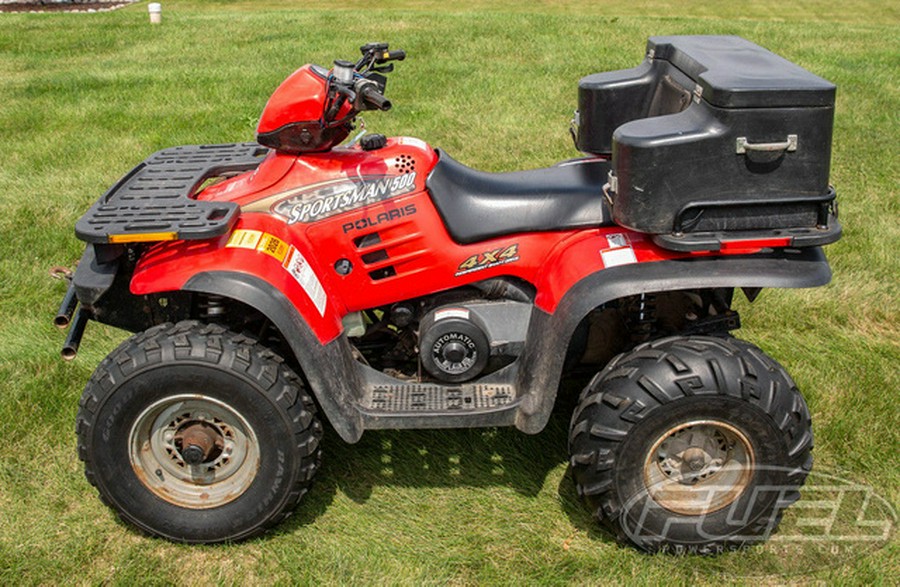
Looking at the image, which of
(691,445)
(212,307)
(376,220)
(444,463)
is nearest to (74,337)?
(212,307)

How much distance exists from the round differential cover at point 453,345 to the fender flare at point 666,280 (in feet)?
0.94

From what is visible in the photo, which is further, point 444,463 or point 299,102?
point 444,463

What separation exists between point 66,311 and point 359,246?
1271 mm

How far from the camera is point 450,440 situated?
170 inches

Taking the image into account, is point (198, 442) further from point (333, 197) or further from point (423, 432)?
point (423, 432)

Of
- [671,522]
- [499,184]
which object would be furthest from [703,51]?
[671,522]

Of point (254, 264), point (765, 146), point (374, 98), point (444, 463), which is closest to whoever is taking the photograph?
point (765, 146)

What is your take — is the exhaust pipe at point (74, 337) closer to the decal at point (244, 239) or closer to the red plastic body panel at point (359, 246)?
the red plastic body panel at point (359, 246)

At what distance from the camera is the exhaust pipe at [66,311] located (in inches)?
143

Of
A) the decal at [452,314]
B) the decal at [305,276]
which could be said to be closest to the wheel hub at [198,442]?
the decal at [305,276]

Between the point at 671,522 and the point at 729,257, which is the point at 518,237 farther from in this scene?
the point at 671,522

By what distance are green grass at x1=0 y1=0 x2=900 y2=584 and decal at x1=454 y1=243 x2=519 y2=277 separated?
40.0 inches

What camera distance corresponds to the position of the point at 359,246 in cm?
368

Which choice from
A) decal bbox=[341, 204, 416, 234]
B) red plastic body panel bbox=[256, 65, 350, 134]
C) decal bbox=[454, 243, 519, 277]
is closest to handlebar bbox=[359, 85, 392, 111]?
red plastic body panel bbox=[256, 65, 350, 134]
